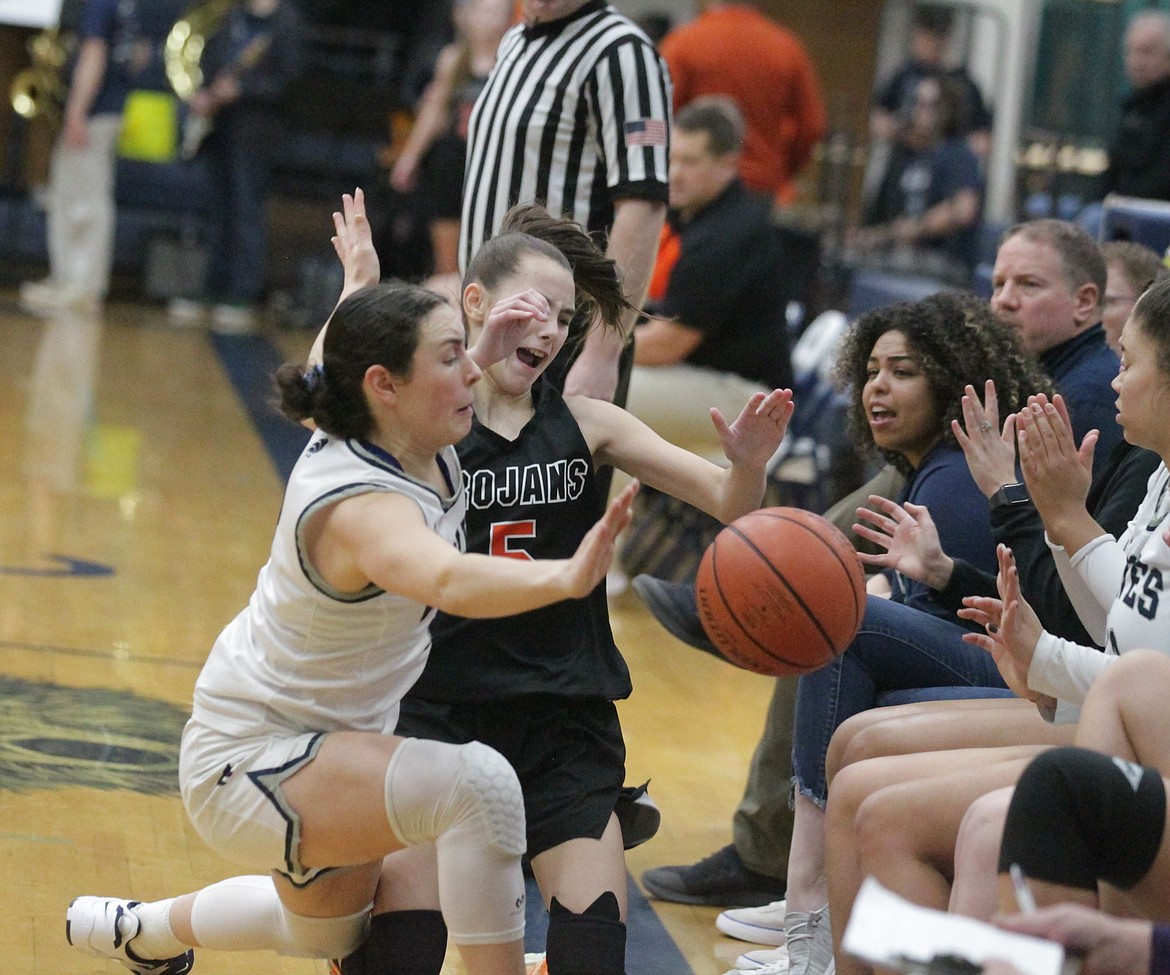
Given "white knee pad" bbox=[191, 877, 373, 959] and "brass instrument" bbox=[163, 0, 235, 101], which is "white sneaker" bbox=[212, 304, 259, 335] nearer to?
"brass instrument" bbox=[163, 0, 235, 101]

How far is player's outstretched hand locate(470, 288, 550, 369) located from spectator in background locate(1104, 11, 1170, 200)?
16.5 feet

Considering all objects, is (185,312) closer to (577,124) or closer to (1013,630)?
(577,124)

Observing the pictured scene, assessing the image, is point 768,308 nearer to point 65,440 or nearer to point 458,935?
point 65,440

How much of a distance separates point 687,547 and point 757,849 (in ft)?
8.67

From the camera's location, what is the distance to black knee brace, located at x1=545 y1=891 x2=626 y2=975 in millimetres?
2633

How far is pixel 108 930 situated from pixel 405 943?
21.0 inches

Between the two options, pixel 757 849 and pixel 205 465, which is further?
pixel 205 465

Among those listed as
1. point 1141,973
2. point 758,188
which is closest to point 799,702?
point 1141,973

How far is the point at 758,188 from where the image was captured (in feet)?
28.0

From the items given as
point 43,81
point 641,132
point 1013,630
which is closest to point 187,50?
point 43,81

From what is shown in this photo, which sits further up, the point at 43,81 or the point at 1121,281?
the point at 43,81

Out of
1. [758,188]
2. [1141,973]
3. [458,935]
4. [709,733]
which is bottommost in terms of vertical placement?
[709,733]

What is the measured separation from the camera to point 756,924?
3459mm

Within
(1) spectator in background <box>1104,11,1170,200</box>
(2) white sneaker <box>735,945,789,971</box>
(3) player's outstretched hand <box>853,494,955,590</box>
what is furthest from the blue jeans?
(1) spectator in background <box>1104,11,1170,200</box>
